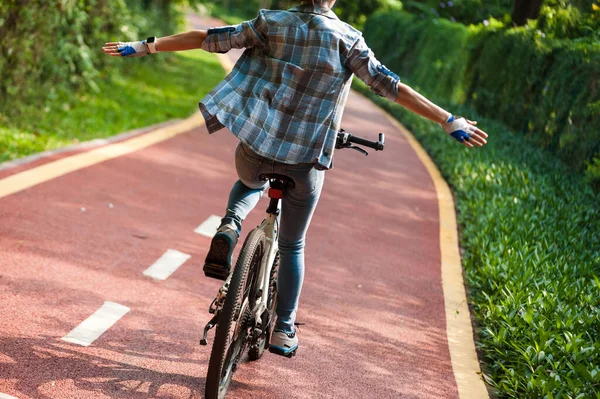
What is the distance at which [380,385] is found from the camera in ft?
16.1

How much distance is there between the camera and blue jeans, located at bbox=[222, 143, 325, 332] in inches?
159

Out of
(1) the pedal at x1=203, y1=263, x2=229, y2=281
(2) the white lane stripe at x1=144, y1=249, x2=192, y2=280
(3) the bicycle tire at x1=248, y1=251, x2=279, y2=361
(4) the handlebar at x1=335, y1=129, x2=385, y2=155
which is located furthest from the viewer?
(2) the white lane stripe at x1=144, y1=249, x2=192, y2=280

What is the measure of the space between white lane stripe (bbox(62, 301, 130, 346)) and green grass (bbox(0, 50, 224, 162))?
3657 mm

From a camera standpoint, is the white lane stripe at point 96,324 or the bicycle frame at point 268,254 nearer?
the bicycle frame at point 268,254

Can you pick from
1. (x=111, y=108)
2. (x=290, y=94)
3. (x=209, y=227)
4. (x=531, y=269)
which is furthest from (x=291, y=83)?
(x=111, y=108)

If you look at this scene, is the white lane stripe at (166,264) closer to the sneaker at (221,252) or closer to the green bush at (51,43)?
the sneaker at (221,252)

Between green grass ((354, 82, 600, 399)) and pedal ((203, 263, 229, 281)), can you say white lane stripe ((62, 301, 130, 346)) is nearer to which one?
pedal ((203, 263, 229, 281))

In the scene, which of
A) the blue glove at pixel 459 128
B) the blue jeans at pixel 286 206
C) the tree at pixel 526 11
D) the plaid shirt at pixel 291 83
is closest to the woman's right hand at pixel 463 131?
the blue glove at pixel 459 128

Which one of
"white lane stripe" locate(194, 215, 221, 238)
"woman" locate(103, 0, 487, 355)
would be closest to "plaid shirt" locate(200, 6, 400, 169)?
"woman" locate(103, 0, 487, 355)

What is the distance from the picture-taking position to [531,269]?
6.91m

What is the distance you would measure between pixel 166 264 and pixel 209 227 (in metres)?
1.35

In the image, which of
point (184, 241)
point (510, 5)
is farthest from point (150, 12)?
point (184, 241)

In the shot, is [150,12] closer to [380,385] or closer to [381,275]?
[381,275]

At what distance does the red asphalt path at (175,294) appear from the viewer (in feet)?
14.6
